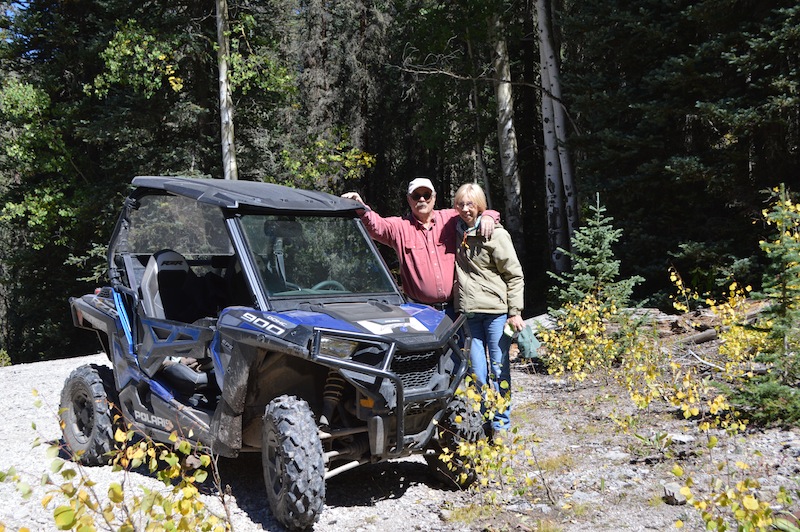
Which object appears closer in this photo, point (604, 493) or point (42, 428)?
point (604, 493)

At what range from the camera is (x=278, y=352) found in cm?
473

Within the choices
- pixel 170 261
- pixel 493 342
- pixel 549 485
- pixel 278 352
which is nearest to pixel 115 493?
pixel 278 352

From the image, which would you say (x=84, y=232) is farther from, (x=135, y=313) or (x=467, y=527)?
(x=467, y=527)

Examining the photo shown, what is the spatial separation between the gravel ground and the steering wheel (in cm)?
150

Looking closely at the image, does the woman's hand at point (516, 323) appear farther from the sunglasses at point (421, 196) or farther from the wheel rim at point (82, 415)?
the wheel rim at point (82, 415)

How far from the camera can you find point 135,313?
5973 mm

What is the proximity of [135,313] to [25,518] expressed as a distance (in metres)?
1.78

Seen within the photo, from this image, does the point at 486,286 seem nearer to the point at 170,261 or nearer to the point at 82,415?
the point at 170,261

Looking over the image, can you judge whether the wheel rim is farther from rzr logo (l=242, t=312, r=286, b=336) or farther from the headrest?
rzr logo (l=242, t=312, r=286, b=336)

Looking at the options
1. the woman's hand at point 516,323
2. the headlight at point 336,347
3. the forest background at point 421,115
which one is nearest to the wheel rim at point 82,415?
the headlight at point 336,347

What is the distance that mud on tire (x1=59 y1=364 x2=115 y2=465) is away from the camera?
5.94 meters

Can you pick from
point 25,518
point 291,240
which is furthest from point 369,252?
point 25,518

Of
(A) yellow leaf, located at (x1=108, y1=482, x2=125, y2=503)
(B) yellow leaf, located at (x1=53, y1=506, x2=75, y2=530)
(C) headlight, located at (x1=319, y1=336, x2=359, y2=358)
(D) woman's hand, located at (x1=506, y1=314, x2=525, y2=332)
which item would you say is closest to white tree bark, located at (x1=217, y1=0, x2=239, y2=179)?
(D) woman's hand, located at (x1=506, y1=314, x2=525, y2=332)

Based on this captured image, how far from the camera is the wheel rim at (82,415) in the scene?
20.5 feet
